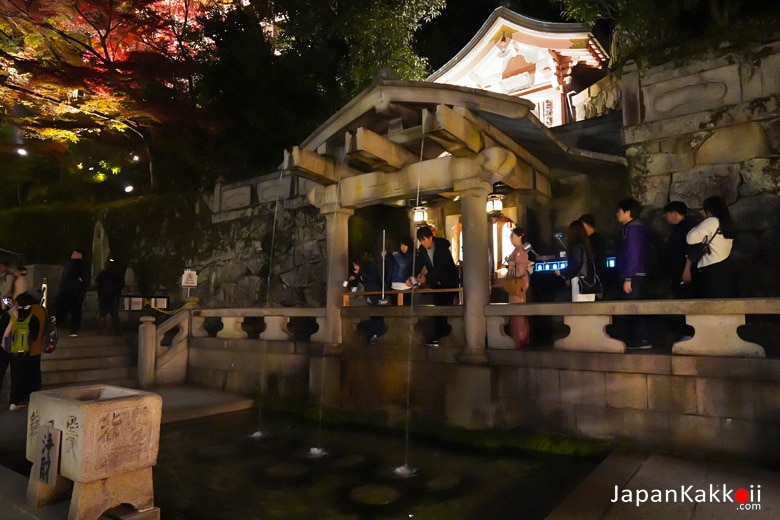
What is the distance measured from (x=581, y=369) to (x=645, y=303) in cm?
116

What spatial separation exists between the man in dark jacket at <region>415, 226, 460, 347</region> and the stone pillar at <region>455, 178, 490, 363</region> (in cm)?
85

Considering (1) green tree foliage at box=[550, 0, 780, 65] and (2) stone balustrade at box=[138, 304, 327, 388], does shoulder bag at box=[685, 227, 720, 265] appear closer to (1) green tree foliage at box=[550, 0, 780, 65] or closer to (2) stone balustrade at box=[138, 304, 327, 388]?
(1) green tree foliage at box=[550, 0, 780, 65]

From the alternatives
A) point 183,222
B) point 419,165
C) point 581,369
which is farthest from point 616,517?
point 183,222

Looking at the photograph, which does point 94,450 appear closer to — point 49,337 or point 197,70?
point 49,337

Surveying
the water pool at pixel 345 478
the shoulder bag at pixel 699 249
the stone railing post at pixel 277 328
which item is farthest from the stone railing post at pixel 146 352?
the shoulder bag at pixel 699 249

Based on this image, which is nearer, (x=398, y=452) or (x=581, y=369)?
(x=581, y=369)

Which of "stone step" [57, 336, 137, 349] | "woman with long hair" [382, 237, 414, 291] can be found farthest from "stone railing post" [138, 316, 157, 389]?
"woman with long hair" [382, 237, 414, 291]

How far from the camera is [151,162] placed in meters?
17.5

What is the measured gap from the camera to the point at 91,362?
10.9 meters

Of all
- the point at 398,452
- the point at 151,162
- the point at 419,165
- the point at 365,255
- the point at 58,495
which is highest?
the point at 151,162

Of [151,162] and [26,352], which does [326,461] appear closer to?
[26,352]

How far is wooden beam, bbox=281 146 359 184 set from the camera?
809cm

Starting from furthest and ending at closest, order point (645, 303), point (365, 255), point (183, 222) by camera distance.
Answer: point (183, 222) → point (365, 255) → point (645, 303)

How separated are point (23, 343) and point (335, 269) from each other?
5266 millimetres
